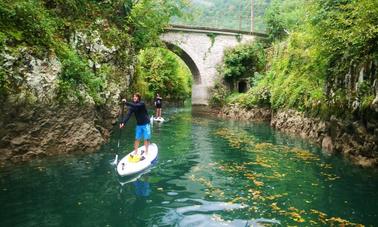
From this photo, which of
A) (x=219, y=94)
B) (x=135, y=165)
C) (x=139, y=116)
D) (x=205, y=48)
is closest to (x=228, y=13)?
(x=205, y=48)

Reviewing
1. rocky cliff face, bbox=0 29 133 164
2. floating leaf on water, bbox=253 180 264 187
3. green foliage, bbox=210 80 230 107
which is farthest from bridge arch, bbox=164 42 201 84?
floating leaf on water, bbox=253 180 264 187

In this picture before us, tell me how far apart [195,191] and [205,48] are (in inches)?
1188

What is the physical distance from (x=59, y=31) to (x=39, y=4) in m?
1.16

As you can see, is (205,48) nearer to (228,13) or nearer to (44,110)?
(44,110)

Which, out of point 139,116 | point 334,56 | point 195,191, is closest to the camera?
point 195,191

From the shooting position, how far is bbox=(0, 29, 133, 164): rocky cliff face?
10.0 meters

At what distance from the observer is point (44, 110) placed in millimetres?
10977

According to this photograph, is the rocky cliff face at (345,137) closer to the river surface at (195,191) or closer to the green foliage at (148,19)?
the river surface at (195,191)

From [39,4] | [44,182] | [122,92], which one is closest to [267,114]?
[122,92]

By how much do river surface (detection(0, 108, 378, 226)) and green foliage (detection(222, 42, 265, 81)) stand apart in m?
24.5

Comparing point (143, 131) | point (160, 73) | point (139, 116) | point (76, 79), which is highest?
point (160, 73)

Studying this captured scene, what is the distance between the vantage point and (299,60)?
21719mm

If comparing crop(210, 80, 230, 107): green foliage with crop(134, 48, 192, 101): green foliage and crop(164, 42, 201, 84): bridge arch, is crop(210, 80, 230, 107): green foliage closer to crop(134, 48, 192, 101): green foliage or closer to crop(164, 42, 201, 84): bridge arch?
crop(164, 42, 201, 84): bridge arch

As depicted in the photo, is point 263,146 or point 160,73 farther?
point 160,73
